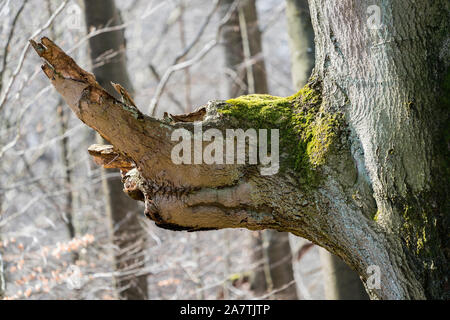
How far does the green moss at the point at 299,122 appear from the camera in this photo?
2389 mm

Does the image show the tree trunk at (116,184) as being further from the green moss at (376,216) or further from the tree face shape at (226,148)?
the green moss at (376,216)

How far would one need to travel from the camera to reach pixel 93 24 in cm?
588

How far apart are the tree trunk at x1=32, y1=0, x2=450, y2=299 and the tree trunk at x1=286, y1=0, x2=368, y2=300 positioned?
95.2 inches

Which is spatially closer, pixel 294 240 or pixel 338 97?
pixel 338 97

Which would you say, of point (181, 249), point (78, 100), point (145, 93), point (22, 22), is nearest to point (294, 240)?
point (181, 249)

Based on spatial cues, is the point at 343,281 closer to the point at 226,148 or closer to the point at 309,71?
the point at 309,71

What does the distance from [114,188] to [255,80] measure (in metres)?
2.82

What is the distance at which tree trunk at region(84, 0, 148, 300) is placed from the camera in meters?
5.77

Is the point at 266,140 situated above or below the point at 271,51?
below

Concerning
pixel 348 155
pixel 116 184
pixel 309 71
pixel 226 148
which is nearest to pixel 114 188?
pixel 116 184

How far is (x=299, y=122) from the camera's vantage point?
98.6 inches

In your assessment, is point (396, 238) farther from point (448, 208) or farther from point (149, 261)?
point (149, 261)

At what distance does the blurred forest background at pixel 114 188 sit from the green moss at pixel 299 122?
7.91ft

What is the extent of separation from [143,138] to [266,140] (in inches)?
23.5
